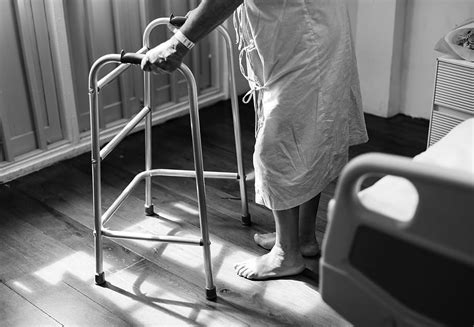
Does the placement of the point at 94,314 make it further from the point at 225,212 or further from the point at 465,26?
the point at 465,26

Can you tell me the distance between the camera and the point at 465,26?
2645 mm

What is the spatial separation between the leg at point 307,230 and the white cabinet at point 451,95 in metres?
0.90

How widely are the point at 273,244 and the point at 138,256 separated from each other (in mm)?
488

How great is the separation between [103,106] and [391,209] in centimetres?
224

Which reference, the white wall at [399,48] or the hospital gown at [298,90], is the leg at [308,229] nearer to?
the hospital gown at [298,90]

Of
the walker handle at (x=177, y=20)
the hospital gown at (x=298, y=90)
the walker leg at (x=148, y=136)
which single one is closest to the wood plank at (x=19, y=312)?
the walker leg at (x=148, y=136)

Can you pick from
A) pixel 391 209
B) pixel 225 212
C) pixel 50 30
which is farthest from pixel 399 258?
pixel 50 30

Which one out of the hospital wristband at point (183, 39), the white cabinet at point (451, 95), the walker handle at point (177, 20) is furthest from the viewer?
the white cabinet at point (451, 95)

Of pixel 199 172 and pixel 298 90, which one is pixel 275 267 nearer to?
pixel 199 172

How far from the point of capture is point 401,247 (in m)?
1.14

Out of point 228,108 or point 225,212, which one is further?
point 228,108

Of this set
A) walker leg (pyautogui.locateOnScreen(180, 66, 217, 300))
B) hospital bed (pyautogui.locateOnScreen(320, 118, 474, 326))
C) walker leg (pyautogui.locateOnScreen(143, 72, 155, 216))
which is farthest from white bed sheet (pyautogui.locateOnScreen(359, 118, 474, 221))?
walker leg (pyautogui.locateOnScreen(143, 72, 155, 216))

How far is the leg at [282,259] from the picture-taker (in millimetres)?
2131

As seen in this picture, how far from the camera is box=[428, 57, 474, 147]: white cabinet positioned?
2678 millimetres
